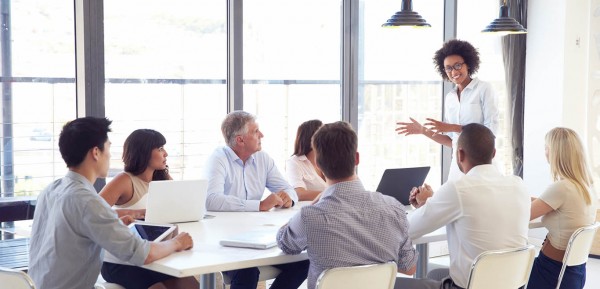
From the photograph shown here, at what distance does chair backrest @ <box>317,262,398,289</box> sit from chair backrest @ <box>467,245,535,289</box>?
1.27 feet

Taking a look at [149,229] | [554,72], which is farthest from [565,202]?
[554,72]

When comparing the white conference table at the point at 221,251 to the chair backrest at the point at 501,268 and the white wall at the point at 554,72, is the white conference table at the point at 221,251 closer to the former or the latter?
the chair backrest at the point at 501,268

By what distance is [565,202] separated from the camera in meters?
3.80

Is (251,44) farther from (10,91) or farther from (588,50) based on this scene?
(588,50)

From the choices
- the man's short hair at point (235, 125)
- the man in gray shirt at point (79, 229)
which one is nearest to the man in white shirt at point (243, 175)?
the man's short hair at point (235, 125)

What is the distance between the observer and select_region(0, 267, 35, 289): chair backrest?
105 inches

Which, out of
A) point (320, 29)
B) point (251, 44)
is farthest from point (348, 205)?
point (320, 29)

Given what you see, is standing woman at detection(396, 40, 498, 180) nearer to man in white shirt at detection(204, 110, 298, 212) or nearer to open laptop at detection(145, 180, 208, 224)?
man in white shirt at detection(204, 110, 298, 212)

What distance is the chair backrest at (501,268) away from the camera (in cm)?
310

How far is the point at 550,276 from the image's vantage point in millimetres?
3852

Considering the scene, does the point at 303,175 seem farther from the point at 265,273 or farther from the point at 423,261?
the point at 265,273

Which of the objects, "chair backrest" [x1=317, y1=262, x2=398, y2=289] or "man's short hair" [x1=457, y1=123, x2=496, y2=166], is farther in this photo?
"man's short hair" [x1=457, y1=123, x2=496, y2=166]

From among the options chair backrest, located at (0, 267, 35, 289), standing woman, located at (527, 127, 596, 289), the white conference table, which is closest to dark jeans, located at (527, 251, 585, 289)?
standing woman, located at (527, 127, 596, 289)

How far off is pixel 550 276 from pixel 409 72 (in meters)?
3.17
